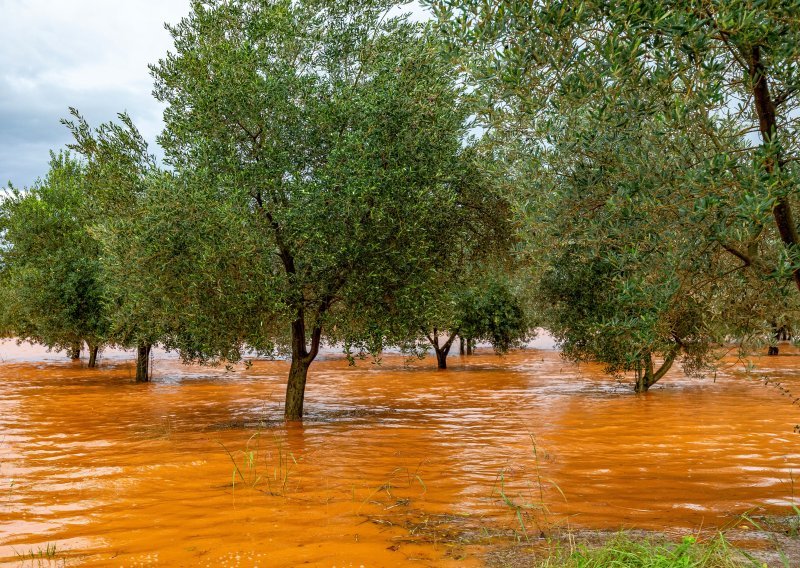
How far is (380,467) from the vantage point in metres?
12.5

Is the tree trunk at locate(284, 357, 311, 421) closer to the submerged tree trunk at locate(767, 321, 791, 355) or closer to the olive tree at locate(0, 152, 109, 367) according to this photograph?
the submerged tree trunk at locate(767, 321, 791, 355)

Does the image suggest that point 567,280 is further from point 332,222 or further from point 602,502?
point 602,502

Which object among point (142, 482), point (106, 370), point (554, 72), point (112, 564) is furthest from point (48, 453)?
point (106, 370)

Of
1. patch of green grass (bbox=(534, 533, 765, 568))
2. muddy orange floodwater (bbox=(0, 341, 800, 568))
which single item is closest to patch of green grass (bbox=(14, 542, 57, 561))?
muddy orange floodwater (bbox=(0, 341, 800, 568))

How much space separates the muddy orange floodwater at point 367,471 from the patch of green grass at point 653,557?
3.81 feet

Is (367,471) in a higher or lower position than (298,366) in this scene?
lower

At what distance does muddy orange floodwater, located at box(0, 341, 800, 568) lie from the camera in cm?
812

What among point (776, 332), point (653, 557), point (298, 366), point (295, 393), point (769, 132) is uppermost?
point (769, 132)

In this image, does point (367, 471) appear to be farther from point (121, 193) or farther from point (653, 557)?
point (121, 193)

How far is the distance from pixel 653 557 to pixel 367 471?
6427 mm

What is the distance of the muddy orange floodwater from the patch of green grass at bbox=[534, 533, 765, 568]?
45.7 inches

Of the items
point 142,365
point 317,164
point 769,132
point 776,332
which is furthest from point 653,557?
point 142,365

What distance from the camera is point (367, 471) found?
39.6 ft

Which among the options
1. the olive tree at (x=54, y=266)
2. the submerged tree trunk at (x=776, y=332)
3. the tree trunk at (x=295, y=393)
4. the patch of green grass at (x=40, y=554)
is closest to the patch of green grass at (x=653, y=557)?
the submerged tree trunk at (x=776, y=332)
